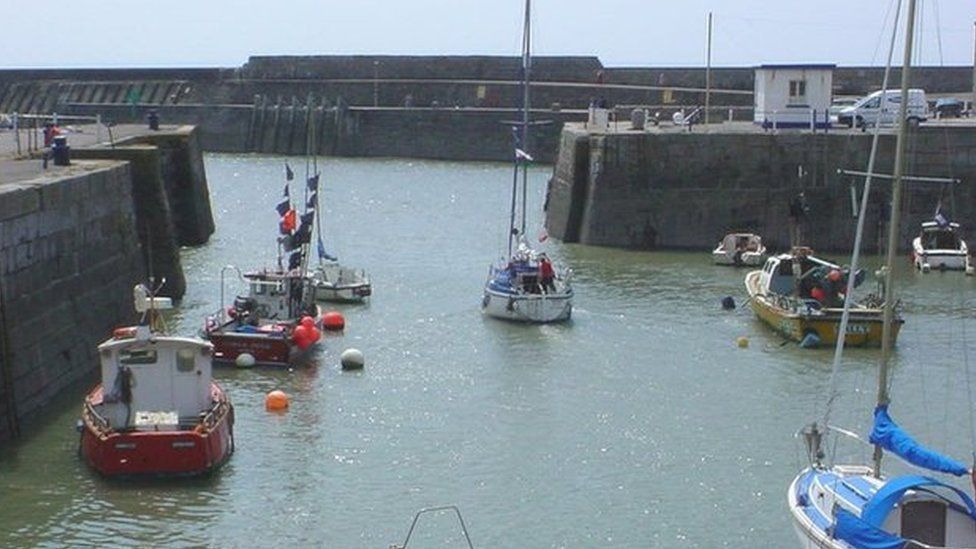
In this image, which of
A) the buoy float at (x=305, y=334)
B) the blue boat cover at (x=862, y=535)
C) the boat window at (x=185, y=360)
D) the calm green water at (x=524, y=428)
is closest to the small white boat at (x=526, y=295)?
the calm green water at (x=524, y=428)

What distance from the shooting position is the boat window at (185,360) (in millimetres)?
25250

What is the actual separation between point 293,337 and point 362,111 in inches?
2290

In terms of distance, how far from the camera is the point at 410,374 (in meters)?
32.3

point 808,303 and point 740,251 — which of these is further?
point 740,251

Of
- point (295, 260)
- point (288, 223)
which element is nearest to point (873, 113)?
point (288, 223)

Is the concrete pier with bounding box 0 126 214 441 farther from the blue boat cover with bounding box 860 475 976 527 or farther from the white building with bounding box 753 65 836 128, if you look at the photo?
the white building with bounding box 753 65 836 128

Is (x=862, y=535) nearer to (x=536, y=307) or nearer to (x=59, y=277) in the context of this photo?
(x=59, y=277)

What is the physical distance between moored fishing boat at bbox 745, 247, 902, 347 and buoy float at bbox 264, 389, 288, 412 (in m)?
9.57

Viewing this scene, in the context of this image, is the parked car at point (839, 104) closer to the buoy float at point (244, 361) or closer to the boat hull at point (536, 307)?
the boat hull at point (536, 307)

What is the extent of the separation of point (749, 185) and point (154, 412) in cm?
2705

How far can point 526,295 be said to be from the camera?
37469 millimetres

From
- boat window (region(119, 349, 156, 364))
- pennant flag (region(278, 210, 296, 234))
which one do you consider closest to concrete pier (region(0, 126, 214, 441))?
boat window (region(119, 349, 156, 364))

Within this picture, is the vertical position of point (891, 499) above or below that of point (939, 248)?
below

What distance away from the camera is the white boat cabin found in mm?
24891
